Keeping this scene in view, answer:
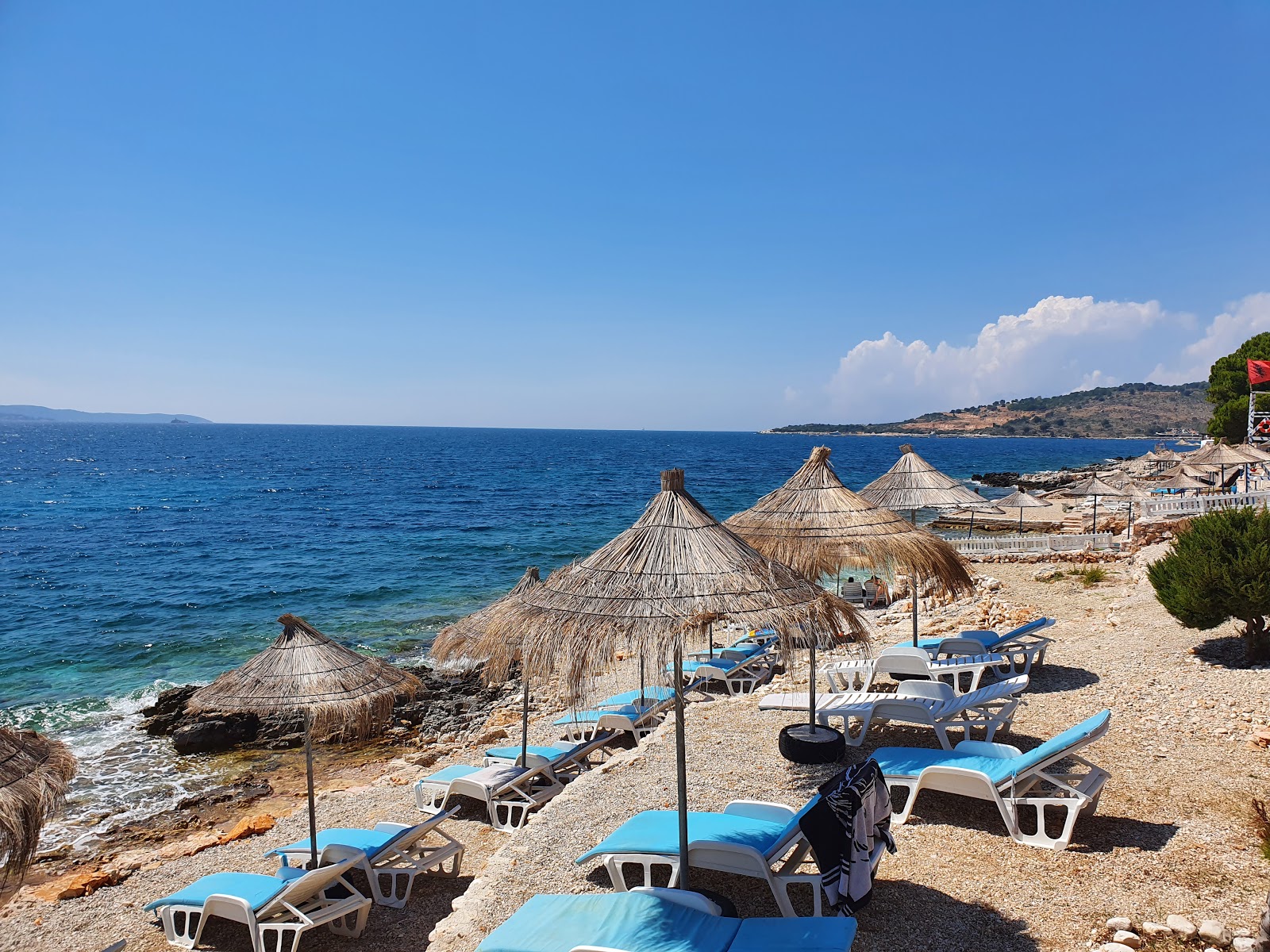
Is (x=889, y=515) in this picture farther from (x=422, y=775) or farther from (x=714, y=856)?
(x=422, y=775)

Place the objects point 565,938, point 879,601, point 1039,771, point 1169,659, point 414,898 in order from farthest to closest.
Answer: point 879,601 → point 1169,659 → point 414,898 → point 1039,771 → point 565,938

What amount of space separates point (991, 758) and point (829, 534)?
242cm

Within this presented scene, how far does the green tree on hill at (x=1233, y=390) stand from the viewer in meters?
50.9

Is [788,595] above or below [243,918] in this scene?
above

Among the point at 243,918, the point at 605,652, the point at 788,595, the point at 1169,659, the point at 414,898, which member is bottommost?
the point at 414,898

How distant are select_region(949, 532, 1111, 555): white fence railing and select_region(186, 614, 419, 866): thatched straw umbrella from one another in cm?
1838

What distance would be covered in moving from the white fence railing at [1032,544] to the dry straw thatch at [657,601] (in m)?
18.3

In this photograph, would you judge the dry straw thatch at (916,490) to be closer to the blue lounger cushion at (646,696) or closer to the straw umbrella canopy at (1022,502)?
the blue lounger cushion at (646,696)

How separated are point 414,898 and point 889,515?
585cm

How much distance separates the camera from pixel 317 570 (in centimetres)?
2875

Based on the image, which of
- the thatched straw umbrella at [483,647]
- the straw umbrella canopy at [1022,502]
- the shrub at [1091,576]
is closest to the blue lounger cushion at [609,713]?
the thatched straw umbrella at [483,647]

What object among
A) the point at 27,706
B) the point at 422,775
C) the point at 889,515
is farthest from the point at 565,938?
the point at 27,706

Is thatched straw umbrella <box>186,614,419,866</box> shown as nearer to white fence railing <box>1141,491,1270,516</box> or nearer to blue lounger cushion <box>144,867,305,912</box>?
blue lounger cushion <box>144,867,305,912</box>

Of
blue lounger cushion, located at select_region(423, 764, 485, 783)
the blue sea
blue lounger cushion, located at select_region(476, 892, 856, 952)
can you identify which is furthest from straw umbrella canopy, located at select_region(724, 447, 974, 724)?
the blue sea
